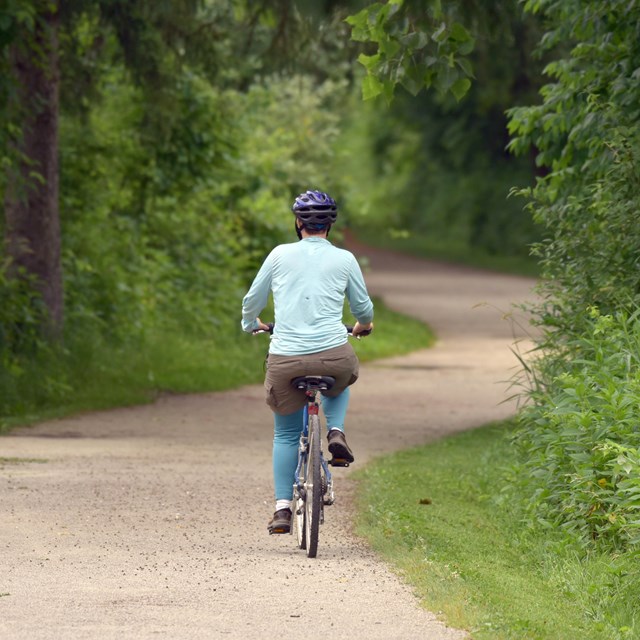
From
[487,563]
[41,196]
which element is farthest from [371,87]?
[41,196]

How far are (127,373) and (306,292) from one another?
995 centimetres

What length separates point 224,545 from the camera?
28.4ft

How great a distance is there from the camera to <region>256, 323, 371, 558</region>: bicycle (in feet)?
26.7

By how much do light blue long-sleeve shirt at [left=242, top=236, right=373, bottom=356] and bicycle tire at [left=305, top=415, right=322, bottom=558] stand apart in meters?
0.42

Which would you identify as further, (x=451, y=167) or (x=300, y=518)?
(x=451, y=167)

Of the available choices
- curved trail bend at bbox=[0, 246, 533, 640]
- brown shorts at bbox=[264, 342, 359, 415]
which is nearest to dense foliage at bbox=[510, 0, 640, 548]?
curved trail bend at bbox=[0, 246, 533, 640]

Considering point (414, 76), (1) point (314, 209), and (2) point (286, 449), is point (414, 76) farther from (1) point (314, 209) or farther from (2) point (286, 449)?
(2) point (286, 449)

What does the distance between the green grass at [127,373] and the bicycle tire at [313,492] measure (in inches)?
256

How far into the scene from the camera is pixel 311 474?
26.9 feet

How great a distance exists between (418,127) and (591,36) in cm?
4372

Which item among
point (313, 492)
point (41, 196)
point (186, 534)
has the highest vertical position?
point (41, 196)

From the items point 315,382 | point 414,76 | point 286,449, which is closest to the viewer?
point 315,382

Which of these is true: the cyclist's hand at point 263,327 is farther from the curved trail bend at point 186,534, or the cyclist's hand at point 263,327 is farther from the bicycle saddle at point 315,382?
→ the curved trail bend at point 186,534

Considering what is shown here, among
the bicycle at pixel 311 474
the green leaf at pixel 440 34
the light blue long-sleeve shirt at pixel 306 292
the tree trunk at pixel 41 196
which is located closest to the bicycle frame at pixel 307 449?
the bicycle at pixel 311 474
